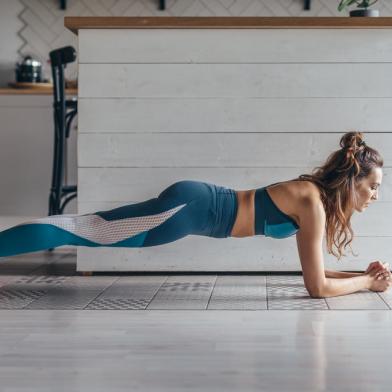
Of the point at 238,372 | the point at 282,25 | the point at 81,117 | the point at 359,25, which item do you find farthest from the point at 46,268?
the point at 238,372

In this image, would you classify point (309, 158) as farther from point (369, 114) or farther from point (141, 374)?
point (141, 374)

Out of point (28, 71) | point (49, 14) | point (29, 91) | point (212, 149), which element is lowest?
point (212, 149)

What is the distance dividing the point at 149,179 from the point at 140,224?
22.5 inches

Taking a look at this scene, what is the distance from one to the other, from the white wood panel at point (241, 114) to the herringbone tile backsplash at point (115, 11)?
7.91 ft

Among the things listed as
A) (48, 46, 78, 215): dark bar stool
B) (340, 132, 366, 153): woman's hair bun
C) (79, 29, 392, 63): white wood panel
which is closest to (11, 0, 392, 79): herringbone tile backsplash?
(48, 46, 78, 215): dark bar stool

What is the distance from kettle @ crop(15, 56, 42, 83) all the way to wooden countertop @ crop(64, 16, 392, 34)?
2.13 metres

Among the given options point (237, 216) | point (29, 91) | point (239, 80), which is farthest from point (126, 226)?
point (29, 91)

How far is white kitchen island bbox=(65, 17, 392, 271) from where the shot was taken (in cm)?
317

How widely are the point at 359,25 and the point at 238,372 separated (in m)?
1.85

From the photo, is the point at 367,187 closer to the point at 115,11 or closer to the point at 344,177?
the point at 344,177

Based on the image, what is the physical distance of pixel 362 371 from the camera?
5.70ft

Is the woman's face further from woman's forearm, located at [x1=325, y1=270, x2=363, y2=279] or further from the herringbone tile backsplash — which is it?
the herringbone tile backsplash

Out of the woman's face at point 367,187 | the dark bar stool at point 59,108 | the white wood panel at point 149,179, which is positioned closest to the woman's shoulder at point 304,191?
the woman's face at point 367,187

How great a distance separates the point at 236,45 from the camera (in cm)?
318
